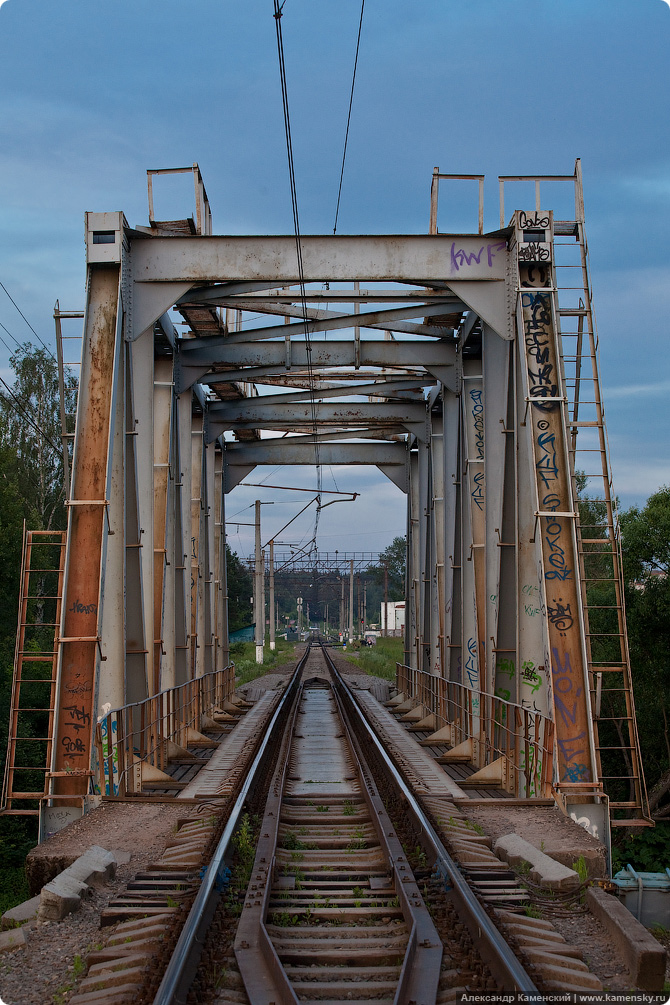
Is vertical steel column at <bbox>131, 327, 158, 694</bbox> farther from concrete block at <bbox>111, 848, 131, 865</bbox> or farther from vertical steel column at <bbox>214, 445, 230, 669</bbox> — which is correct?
vertical steel column at <bbox>214, 445, 230, 669</bbox>

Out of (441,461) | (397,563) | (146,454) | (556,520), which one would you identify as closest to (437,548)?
(441,461)

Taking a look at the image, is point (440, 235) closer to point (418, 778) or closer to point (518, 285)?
point (518, 285)

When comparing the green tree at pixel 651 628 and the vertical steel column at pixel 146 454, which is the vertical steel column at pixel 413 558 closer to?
the green tree at pixel 651 628

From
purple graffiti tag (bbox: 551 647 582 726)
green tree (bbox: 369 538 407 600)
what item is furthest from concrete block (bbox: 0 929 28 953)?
green tree (bbox: 369 538 407 600)

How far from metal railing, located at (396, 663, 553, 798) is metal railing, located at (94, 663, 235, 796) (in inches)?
162

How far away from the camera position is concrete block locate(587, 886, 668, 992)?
14.2 ft

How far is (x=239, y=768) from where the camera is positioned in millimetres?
11062

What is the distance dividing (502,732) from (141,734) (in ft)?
14.8

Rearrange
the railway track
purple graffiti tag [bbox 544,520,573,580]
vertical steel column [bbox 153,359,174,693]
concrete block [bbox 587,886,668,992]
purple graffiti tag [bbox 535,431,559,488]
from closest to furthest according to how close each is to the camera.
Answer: the railway track, concrete block [bbox 587,886,668,992], purple graffiti tag [bbox 544,520,573,580], purple graffiti tag [bbox 535,431,559,488], vertical steel column [bbox 153,359,174,693]

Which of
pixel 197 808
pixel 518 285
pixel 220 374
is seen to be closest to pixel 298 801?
pixel 197 808

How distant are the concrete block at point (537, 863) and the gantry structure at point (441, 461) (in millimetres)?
1672

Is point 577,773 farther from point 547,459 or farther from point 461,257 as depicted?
point 461,257

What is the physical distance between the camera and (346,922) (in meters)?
5.20

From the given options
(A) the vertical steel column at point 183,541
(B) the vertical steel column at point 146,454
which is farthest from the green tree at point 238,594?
(B) the vertical steel column at point 146,454
